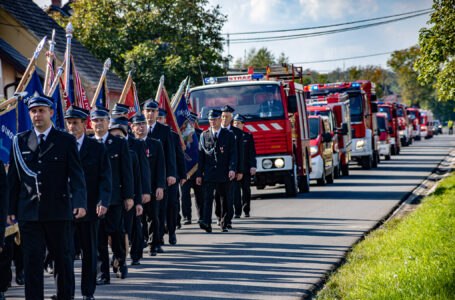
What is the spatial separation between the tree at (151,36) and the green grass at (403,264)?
21.2 meters

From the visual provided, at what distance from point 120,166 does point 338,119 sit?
64.9 ft

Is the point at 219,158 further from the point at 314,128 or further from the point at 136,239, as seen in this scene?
the point at 314,128

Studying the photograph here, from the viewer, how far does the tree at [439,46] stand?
16594mm

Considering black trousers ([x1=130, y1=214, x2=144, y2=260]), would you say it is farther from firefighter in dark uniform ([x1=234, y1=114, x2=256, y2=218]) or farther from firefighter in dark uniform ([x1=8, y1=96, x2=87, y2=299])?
firefighter in dark uniform ([x1=234, y1=114, x2=256, y2=218])

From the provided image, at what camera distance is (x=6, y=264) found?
7.75 metres

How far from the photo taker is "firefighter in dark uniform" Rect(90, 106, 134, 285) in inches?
334

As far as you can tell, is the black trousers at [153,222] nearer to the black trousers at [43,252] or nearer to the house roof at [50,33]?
the black trousers at [43,252]

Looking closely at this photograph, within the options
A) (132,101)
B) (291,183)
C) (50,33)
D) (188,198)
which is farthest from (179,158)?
(50,33)

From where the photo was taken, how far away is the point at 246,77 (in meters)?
18.8

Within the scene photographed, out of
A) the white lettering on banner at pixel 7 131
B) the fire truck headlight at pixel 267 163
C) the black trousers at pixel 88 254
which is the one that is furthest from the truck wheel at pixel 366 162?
the black trousers at pixel 88 254

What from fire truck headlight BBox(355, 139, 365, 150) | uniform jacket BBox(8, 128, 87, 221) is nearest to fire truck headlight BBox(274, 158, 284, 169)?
uniform jacket BBox(8, 128, 87, 221)

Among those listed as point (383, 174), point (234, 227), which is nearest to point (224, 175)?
point (234, 227)

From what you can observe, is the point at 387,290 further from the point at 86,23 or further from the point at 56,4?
the point at 56,4

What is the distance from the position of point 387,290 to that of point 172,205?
5.04m
